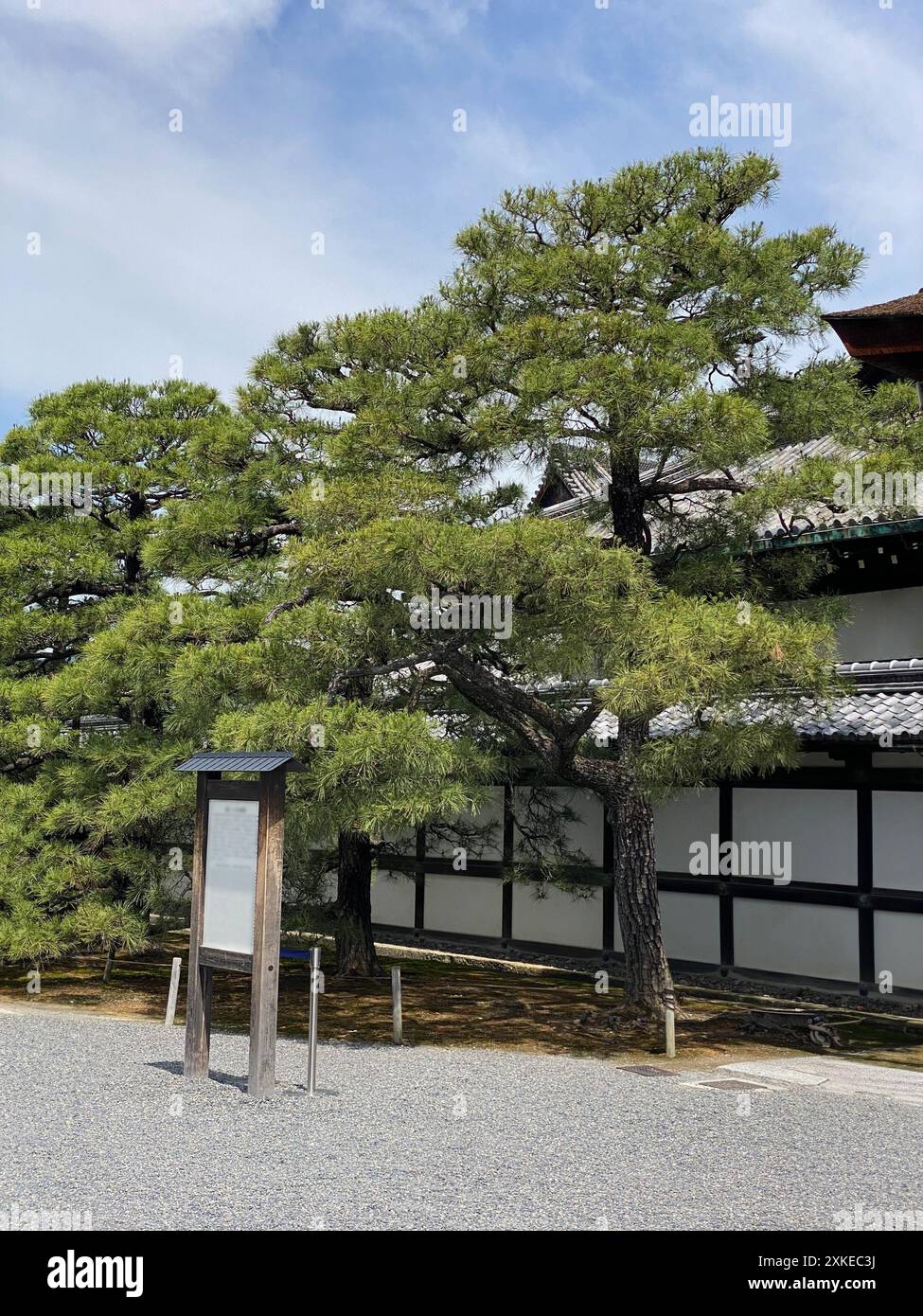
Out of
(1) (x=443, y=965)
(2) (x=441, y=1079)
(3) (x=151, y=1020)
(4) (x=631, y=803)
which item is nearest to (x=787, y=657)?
(4) (x=631, y=803)

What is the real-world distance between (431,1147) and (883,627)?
9032 mm

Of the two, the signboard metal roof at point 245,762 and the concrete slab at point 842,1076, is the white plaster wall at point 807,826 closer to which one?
the concrete slab at point 842,1076

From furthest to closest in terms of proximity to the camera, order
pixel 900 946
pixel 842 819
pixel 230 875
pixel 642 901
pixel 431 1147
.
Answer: pixel 842 819
pixel 900 946
pixel 642 901
pixel 230 875
pixel 431 1147

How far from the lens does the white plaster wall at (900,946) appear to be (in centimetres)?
1197

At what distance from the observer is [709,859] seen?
13703 mm

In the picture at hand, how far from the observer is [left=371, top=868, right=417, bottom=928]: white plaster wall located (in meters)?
17.1

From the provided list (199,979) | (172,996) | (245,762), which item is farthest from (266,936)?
(172,996)

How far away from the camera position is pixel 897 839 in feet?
40.2

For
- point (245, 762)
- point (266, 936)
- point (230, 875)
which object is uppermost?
point (245, 762)

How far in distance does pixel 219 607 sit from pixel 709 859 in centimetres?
666

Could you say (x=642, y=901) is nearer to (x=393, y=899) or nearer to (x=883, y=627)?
(x=883, y=627)

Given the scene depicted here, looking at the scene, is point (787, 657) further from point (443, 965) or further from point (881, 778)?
point (443, 965)

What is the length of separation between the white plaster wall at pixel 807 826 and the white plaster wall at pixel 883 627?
174 centimetres

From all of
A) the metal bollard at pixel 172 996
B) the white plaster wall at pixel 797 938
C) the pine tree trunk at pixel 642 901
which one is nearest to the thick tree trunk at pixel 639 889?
the pine tree trunk at pixel 642 901
